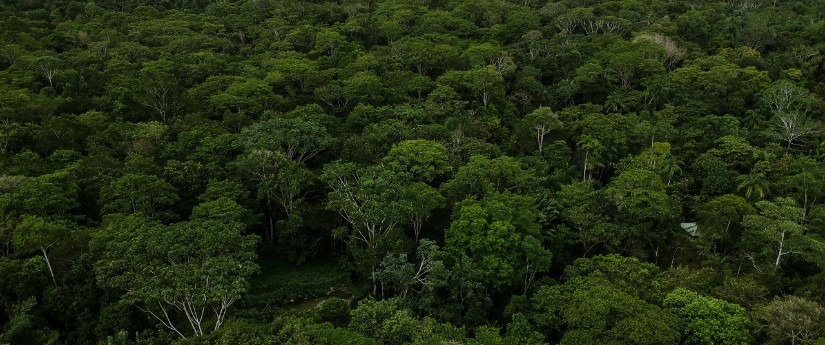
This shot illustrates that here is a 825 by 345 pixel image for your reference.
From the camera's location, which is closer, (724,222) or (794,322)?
(794,322)

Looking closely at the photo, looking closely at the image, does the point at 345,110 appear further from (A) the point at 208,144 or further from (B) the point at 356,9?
(B) the point at 356,9

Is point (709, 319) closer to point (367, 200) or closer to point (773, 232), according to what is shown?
point (773, 232)

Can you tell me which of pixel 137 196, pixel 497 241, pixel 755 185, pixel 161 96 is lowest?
pixel 755 185

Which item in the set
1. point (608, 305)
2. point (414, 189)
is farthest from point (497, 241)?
point (608, 305)

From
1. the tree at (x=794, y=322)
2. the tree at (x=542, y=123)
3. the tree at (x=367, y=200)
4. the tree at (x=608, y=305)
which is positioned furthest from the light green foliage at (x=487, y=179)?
the tree at (x=794, y=322)

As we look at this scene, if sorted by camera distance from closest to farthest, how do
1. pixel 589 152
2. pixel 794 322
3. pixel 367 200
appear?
pixel 794 322 → pixel 367 200 → pixel 589 152

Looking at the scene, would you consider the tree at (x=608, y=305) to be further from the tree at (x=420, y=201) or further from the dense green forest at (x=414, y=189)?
the tree at (x=420, y=201)

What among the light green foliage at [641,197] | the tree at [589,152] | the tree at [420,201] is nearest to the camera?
the tree at [420,201]
